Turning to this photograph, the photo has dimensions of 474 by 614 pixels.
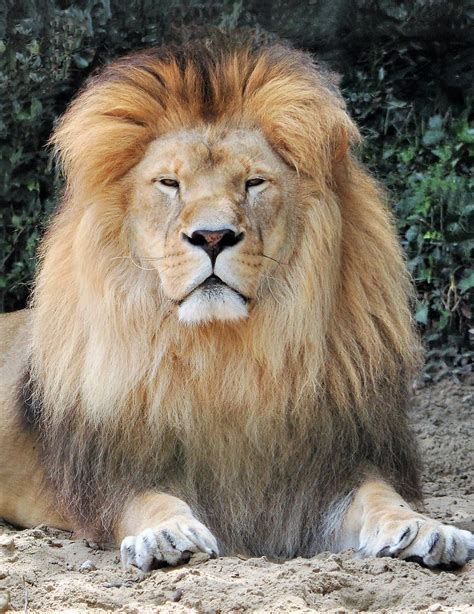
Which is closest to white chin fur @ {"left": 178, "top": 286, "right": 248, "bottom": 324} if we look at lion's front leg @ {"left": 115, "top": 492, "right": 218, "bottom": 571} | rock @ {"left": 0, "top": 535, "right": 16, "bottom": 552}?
lion's front leg @ {"left": 115, "top": 492, "right": 218, "bottom": 571}

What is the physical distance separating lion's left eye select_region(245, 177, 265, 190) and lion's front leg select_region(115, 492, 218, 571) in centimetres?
93

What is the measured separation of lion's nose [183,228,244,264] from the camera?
11.3 ft

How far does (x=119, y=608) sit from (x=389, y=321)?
1.34 metres

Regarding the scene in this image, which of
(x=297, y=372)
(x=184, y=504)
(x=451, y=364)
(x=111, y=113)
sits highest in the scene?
(x=111, y=113)

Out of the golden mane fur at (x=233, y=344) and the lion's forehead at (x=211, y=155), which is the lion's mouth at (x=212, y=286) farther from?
the lion's forehead at (x=211, y=155)

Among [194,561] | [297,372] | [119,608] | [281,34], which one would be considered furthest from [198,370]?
[281,34]

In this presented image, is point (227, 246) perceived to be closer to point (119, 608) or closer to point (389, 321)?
point (389, 321)

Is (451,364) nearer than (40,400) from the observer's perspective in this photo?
No

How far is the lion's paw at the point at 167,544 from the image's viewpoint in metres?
3.36

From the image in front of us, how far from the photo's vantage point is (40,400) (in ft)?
13.7

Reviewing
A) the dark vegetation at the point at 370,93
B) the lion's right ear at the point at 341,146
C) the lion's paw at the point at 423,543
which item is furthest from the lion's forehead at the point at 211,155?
the dark vegetation at the point at 370,93

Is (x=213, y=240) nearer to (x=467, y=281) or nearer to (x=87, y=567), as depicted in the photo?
(x=87, y=567)

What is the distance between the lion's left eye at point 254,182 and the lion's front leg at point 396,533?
3.13 feet

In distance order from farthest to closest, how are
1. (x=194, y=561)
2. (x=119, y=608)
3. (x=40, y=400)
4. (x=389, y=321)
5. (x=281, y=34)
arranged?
(x=281, y=34) → (x=40, y=400) → (x=389, y=321) → (x=194, y=561) → (x=119, y=608)
